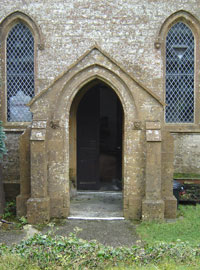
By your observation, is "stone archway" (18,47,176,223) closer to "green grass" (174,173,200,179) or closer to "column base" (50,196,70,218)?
"column base" (50,196,70,218)

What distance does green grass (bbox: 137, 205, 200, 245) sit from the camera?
21.5 feet

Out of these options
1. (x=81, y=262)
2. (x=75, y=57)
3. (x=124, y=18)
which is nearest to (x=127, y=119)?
(x=75, y=57)

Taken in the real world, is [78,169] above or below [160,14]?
below

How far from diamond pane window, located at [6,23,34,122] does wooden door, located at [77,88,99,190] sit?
2040mm

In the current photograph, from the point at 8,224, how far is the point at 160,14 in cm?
798

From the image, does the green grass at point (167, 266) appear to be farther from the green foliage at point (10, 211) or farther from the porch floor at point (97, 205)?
the green foliage at point (10, 211)

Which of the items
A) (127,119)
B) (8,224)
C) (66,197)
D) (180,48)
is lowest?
(8,224)

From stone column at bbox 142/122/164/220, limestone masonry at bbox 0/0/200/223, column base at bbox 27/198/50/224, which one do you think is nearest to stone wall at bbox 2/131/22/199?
limestone masonry at bbox 0/0/200/223

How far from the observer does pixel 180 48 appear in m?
9.82

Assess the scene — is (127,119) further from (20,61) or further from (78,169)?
(20,61)

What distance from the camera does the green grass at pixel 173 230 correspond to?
21.5 ft

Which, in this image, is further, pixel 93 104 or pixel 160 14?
pixel 93 104

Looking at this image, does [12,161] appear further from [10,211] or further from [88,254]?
[88,254]

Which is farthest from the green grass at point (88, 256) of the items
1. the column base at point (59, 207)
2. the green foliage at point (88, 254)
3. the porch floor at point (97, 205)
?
the porch floor at point (97, 205)
